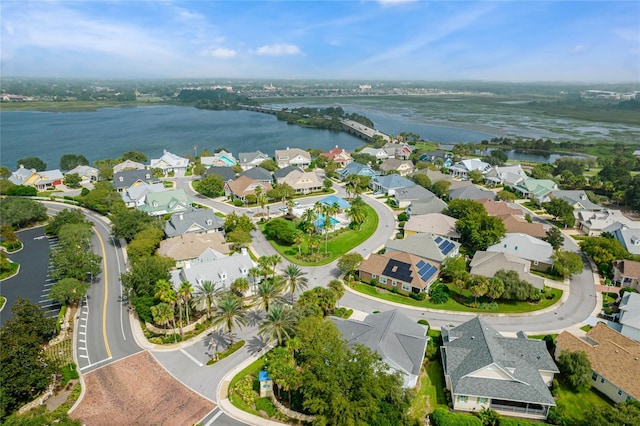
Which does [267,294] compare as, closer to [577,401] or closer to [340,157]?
[577,401]

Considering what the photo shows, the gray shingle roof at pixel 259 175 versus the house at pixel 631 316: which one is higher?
the gray shingle roof at pixel 259 175

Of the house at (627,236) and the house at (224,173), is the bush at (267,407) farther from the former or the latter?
the house at (224,173)

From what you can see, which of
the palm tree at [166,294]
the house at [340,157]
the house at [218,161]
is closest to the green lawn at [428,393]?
the palm tree at [166,294]

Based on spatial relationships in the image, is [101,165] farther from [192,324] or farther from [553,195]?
[553,195]

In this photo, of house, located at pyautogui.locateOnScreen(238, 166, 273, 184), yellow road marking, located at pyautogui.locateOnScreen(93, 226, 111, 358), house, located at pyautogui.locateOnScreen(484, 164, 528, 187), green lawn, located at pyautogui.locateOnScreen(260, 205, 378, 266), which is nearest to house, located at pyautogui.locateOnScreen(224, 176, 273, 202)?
house, located at pyautogui.locateOnScreen(238, 166, 273, 184)

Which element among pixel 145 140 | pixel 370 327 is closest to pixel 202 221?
pixel 370 327

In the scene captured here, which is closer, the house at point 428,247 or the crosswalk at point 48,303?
the crosswalk at point 48,303

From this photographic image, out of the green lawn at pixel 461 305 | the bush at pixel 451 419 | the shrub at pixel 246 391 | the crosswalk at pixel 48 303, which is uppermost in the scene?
the bush at pixel 451 419
